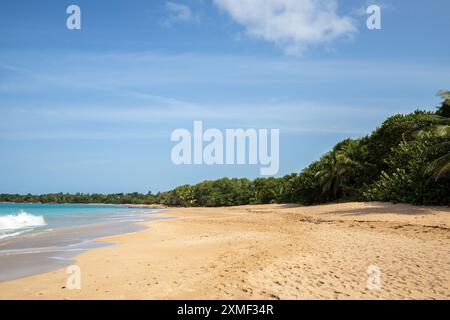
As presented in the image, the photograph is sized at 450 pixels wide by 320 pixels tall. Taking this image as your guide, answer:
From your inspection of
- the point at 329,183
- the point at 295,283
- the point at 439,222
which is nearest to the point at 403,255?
the point at 295,283

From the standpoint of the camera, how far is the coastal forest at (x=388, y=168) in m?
20.4

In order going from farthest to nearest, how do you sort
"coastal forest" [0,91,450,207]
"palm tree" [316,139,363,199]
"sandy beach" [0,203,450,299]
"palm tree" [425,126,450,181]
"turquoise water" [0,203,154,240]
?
"palm tree" [316,139,363,199] < "turquoise water" [0,203,154,240] < "coastal forest" [0,91,450,207] < "palm tree" [425,126,450,181] < "sandy beach" [0,203,450,299]

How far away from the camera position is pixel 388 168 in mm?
32062

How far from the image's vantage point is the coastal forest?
67.0ft

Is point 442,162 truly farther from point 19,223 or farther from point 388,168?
point 19,223

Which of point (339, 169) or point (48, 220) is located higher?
point (339, 169)

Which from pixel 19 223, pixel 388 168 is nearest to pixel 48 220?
pixel 19 223

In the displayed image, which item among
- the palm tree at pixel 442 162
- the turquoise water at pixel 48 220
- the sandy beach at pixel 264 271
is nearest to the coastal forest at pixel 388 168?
the palm tree at pixel 442 162

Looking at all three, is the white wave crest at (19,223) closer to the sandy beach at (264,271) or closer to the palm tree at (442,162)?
the sandy beach at (264,271)

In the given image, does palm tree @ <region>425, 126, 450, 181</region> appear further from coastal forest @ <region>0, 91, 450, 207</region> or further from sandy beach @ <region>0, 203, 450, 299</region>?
sandy beach @ <region>0, 203, 450, 299</region>

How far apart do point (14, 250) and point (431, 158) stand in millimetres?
22374

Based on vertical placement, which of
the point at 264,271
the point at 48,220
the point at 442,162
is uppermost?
the point at 442,162

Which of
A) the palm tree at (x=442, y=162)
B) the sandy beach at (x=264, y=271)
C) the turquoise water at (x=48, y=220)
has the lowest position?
the turquoise water at (x=48, y=220)

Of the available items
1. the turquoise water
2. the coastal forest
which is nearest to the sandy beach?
the coastal forest
